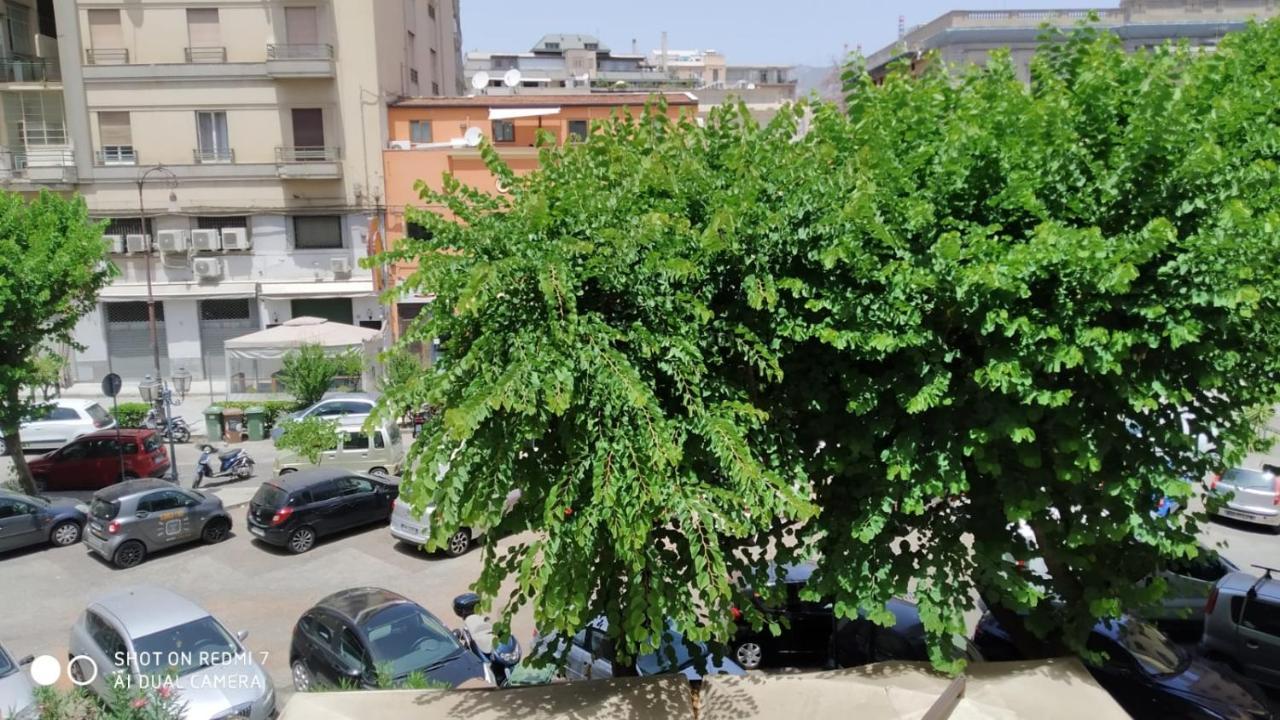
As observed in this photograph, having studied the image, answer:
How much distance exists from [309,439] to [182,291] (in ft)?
53.0

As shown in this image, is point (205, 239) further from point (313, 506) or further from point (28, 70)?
point (313, 506)

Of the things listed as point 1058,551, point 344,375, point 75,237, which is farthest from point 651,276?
point 344,375

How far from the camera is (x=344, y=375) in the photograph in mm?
27422

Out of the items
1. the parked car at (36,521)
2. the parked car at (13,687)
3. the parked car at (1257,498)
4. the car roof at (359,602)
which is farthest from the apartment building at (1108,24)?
the parked car at (13,687)

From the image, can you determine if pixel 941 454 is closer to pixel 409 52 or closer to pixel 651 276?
pixel 651 276

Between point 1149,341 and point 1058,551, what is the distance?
229 cm

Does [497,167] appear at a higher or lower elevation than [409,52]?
lower

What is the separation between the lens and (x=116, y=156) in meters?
32.1

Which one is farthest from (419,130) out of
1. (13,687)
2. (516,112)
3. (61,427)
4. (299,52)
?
(13,687)

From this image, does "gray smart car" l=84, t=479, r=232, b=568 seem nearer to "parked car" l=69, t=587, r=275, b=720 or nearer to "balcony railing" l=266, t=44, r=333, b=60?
"parked car" l=69, t=587, r=275, b=720

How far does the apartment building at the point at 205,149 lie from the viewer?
3167cm

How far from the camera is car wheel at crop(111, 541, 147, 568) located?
16.2 metres

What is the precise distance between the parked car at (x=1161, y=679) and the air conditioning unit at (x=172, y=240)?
101ft

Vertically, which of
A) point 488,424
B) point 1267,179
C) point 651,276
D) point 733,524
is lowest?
point 733,524
